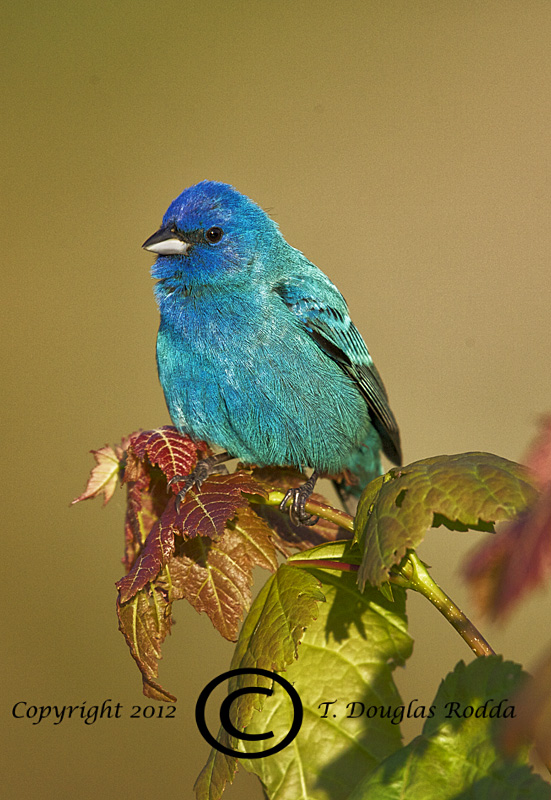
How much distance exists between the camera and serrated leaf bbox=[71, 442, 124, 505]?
6.79ft

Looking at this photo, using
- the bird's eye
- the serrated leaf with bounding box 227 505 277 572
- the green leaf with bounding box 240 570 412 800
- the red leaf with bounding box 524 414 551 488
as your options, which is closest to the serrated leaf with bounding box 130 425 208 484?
the serrated leaf with bounding box 227 505 277 572

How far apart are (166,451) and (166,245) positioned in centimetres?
164

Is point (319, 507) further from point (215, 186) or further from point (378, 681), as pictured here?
point (215, 186)

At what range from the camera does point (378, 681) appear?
5.38ft

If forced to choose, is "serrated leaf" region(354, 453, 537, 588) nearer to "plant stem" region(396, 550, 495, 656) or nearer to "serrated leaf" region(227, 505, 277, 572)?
"plant stem" region(396, 550, 495, 656)

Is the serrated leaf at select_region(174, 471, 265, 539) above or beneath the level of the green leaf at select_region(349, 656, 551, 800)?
above

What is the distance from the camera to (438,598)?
1394 millimetres

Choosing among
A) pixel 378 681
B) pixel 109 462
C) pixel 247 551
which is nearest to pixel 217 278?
pixel 109 462

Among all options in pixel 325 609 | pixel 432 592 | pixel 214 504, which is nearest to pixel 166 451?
pixel 214 504

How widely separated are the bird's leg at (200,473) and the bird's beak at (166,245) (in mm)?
928

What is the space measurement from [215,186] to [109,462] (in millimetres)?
1944

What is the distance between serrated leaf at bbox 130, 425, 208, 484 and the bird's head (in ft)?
4.53

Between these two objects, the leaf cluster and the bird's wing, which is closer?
the leaf cluster

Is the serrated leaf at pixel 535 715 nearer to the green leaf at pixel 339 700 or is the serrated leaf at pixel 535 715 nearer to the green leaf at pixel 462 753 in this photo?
the green leaf at pixel 462 753
